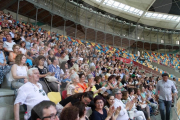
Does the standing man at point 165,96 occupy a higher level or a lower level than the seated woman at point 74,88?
lower

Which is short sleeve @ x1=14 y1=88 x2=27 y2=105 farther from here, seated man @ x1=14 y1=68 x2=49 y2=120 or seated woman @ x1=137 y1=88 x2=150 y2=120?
seated woman @ x1=137 y1=88 x2=150 y2=120

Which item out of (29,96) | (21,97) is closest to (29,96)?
(29,96)

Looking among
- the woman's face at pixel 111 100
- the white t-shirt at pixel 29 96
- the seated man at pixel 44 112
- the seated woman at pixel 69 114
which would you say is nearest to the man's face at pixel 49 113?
the seated man at pixel 44 112

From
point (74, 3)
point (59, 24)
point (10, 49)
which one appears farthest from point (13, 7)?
point (10, 49)

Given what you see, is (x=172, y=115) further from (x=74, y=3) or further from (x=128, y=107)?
(x=74, y=3)

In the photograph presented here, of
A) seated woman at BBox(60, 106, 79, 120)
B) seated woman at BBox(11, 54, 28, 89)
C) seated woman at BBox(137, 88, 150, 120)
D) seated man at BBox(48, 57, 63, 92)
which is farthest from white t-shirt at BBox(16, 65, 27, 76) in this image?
seated woman at BBox(137, 88, 150, 120)

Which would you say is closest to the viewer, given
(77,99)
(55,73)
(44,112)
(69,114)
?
(44,112)

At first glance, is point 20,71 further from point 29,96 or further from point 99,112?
point 99,112

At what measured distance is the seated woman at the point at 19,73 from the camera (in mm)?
2818

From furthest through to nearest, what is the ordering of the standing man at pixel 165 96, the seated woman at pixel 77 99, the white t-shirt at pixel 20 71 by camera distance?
1. the standing man at pixel 165 96
2. the white t-shirt at pixel 20 71
3. the seated woman at pixel 77 99

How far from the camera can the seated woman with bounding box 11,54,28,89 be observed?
2818 millimetres

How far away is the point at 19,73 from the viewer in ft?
9.86

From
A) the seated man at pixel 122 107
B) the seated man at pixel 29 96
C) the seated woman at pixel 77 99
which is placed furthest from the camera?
the seated man at pixel 122 107

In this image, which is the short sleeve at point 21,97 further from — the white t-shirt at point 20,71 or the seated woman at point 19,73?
the white t-shirt at point 20,71
